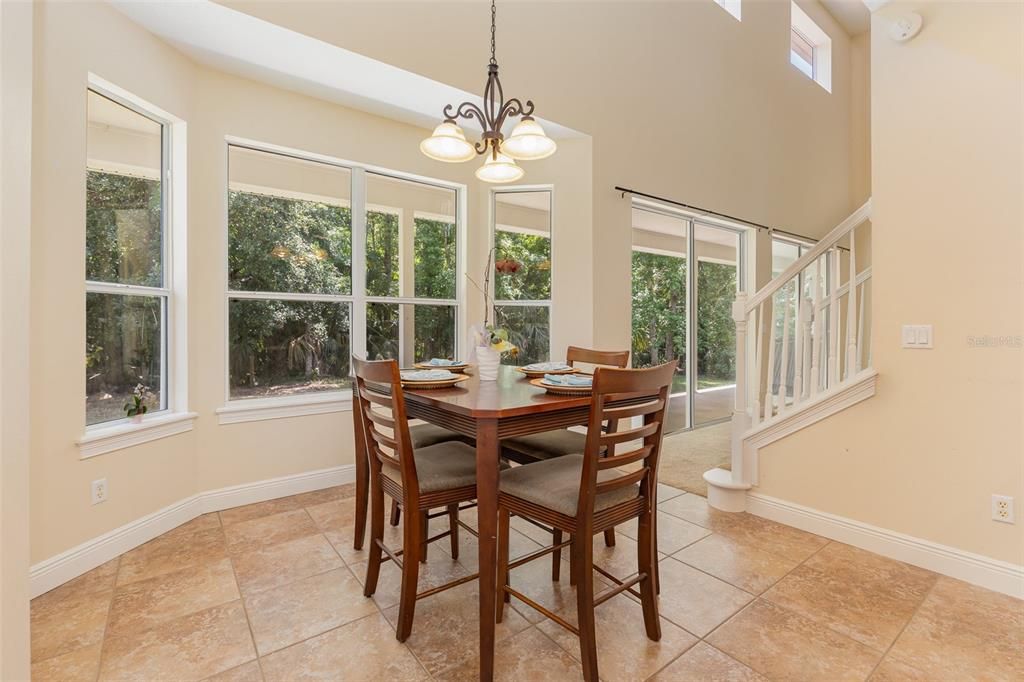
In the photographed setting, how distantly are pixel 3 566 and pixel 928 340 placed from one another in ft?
11.7

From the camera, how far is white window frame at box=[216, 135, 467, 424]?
294 cm

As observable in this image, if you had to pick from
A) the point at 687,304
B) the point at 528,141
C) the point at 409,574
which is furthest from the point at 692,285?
the point at 409,574

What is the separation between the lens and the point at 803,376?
2684 millimetres

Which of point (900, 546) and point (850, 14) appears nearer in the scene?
point (900, 546)

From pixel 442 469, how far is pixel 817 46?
7.69m

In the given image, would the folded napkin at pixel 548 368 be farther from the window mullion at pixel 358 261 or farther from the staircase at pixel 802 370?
the window mullion at pixel 358 261

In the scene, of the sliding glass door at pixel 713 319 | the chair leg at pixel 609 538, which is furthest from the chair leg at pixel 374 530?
the sliding glass door at pixel 713 319

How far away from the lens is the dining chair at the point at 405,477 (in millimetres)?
1626

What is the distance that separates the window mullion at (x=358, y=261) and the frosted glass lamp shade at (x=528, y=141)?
1617 mm

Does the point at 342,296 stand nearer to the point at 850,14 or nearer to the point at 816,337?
the point at 816,337

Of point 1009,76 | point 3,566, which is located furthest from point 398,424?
point 1009,76

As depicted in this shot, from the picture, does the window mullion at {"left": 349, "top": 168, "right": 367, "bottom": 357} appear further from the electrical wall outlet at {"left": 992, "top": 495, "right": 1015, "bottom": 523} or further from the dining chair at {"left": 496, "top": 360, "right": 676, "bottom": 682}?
the electrical wall outlet at {"left": 992, "top": 495, "right": 1015, "bottom": 523}

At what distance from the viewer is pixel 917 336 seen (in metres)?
2.20

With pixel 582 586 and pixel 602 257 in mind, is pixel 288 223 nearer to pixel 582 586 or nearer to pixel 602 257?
pixel 602 257
